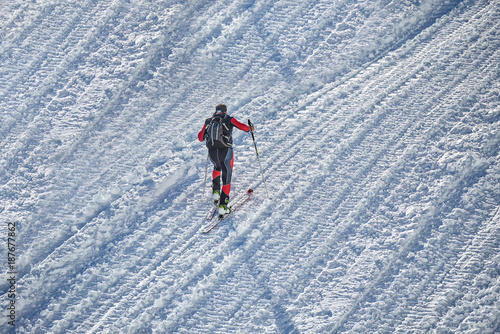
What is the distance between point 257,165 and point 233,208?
0.73 meters

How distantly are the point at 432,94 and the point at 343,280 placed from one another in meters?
3.14

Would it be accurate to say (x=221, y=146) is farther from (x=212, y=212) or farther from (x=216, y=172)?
(x=212, y=212)

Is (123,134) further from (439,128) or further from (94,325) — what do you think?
(439,128)

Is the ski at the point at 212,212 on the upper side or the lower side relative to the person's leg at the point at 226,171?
lower

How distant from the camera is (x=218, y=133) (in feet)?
19.2

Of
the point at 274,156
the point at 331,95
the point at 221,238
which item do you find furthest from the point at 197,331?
the point at 331,95

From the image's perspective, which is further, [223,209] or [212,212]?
[212,212]

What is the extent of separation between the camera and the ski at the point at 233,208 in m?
6.07

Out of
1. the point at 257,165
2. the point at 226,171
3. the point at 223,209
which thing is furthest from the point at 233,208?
the point at 257,165

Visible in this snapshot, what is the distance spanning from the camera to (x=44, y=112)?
6930 millimetres

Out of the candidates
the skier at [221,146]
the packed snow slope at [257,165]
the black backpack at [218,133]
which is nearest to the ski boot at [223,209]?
the skier at [221,146]

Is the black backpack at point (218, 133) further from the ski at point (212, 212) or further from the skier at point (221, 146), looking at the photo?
the ski at point (212, 212)

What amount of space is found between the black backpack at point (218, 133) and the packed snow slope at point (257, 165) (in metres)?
0.74

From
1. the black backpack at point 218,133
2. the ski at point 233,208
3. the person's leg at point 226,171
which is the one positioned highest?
the black backpack at point 218,133
